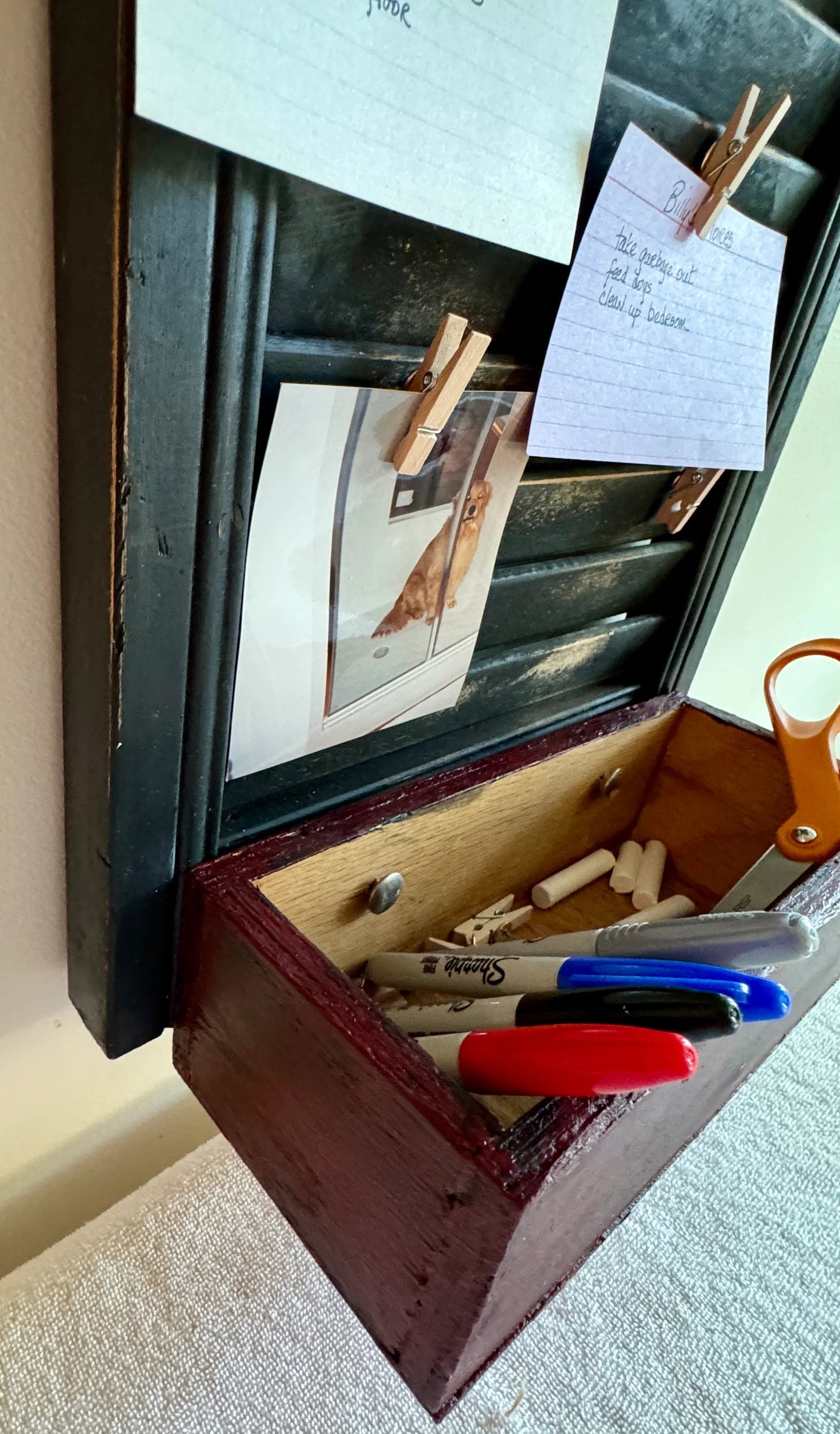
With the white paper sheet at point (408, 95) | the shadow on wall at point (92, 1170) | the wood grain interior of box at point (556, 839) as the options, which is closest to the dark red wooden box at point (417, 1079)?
the wood grain interior of box at point (556, 839)

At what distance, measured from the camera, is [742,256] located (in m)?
0.37

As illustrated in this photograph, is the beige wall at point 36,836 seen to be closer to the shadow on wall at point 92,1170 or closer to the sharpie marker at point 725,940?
the shadow on wall at point 92,1170

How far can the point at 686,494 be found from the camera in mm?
455

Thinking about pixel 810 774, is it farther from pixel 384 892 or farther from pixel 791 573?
pixel 791 573

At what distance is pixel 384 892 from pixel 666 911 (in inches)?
7.2

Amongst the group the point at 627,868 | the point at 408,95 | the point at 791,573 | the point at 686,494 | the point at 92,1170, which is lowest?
the point at 92,1170

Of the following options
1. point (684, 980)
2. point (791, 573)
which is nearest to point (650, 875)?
point (684, 980)

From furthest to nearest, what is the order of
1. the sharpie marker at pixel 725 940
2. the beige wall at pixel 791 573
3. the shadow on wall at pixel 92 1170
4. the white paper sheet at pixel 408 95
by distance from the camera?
the beige wall at pixel 791 573, the shadow on wall at pixel 92 1170, the sharpie marker at pixel 725 940, the white paper sheet at pixel 408 95

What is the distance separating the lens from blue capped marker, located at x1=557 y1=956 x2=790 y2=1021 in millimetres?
256

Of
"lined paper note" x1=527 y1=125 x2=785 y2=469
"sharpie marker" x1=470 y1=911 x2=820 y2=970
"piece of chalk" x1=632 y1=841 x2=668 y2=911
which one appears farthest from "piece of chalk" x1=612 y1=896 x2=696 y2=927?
"lined paper note" x1=527 y1=125 x2=785 y2=469

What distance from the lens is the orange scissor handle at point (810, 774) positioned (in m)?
0.43

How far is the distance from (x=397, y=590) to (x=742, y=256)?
212mm

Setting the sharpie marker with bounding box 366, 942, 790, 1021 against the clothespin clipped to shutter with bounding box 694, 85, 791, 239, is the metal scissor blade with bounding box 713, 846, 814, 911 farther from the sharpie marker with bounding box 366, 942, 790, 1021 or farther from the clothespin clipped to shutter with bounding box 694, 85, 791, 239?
the clothespin clipped to shutter with bounding box 694, 85, 791, 239

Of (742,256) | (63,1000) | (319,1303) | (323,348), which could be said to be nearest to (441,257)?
(323,348)
